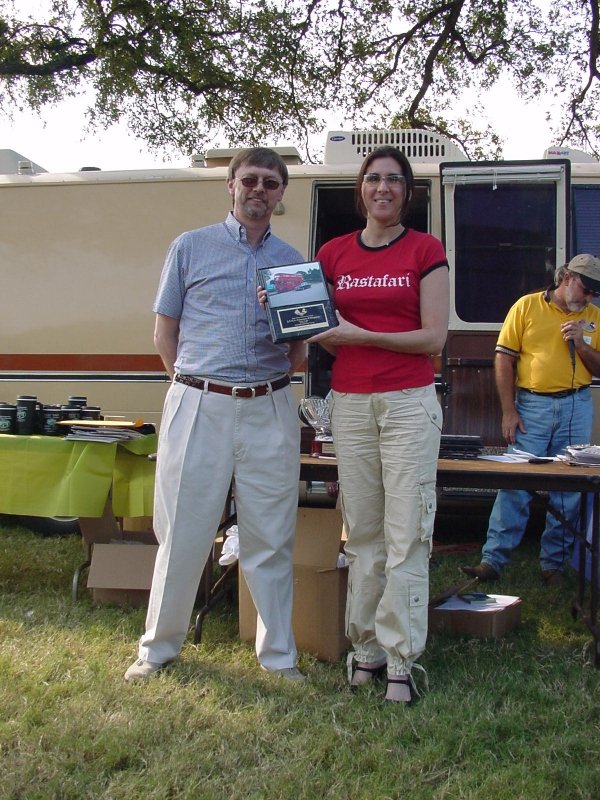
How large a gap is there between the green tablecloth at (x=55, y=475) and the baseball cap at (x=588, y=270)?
237 cm

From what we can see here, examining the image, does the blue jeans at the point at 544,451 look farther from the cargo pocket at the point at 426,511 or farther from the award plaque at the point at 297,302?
the award plaque at the point at 297,302

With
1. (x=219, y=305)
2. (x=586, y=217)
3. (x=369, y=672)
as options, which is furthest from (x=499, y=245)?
(x=369, y=672)

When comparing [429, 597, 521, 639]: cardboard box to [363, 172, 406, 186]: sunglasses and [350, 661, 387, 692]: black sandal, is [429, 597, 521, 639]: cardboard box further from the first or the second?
[363, 172, 406, 186]: sunglasses

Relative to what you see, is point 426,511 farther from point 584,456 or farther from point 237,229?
point 237,229

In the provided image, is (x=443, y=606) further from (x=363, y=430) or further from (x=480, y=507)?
(x=480, y=507)

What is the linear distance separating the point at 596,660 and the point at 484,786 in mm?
1237

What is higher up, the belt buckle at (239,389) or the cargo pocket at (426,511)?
the belt buckle at (239,389)

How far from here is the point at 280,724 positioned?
2.71 m

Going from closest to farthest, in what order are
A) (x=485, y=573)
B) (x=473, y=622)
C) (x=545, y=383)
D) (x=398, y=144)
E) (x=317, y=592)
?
(x=317, y=592), (x=473, y=622), (x=545, y=383), (x=485, y=573), (x=398, y=144)

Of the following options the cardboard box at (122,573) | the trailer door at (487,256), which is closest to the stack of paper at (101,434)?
the cardboard box at (122,573)

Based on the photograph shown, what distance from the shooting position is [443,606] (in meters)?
3.77

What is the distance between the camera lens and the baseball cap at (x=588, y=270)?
425cm

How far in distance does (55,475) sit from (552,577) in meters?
2.67

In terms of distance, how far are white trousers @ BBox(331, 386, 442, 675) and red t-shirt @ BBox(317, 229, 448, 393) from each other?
2.2 inches
